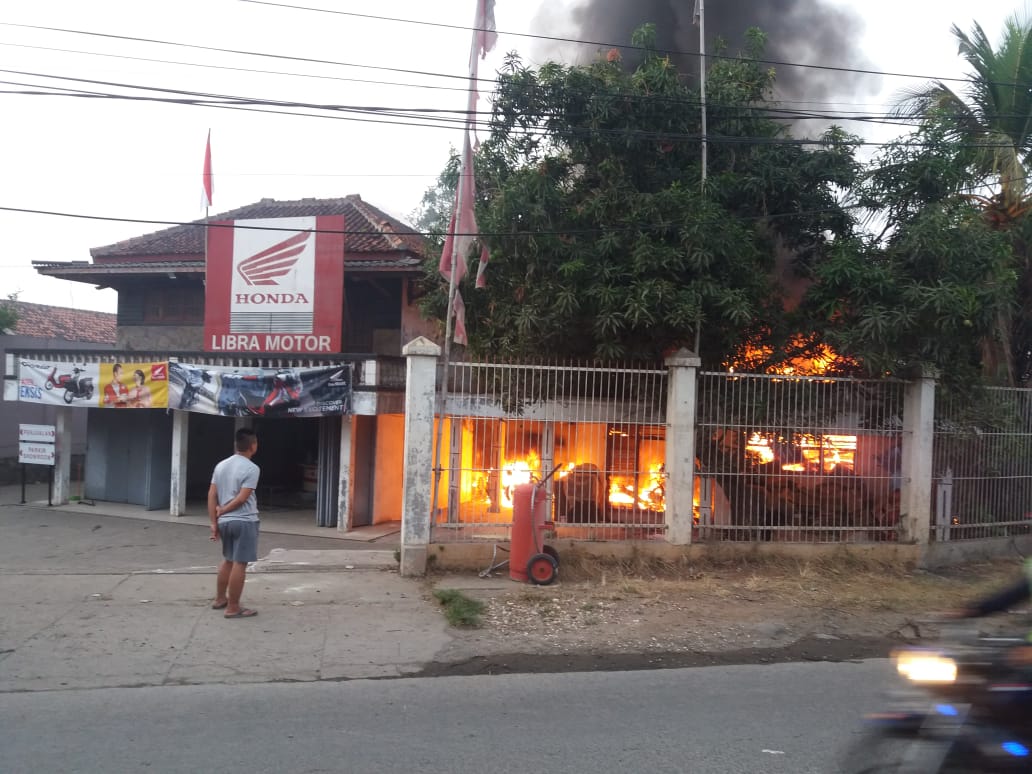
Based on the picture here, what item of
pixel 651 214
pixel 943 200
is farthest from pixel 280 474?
pixel 943 200

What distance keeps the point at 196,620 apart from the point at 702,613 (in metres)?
4.72

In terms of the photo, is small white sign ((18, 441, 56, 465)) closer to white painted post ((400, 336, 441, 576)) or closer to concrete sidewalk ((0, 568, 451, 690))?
concrete sidewalk ((0, 568, 451, 690))

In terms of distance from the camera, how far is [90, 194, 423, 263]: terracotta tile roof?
14.8 meters

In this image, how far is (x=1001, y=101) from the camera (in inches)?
471

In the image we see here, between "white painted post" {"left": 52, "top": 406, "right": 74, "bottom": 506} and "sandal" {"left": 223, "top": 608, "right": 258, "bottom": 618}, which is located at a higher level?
"white painted post" {"left": 52, "top": 406, "right": 74, "bottom": 506}

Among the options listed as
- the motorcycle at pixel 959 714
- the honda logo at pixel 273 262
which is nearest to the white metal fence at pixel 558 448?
the honda logo at pixel 273 262

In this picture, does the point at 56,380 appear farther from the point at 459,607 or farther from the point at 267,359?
the point at 459,607

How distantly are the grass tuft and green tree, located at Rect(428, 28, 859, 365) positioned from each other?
3.28 m

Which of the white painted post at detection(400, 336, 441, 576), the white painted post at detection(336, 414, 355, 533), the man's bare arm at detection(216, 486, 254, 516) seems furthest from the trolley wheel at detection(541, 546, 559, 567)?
the white painted post at detection(336, 414, 355, 533)

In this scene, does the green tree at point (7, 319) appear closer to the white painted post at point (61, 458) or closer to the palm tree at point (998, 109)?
the white painted post at point (61, 458)

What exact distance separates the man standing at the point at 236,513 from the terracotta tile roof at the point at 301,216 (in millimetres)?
7771

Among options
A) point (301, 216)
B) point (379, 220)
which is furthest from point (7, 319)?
point (379, 220)

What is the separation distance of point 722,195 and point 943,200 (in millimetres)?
2725

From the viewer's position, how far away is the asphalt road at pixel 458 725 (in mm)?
4375
